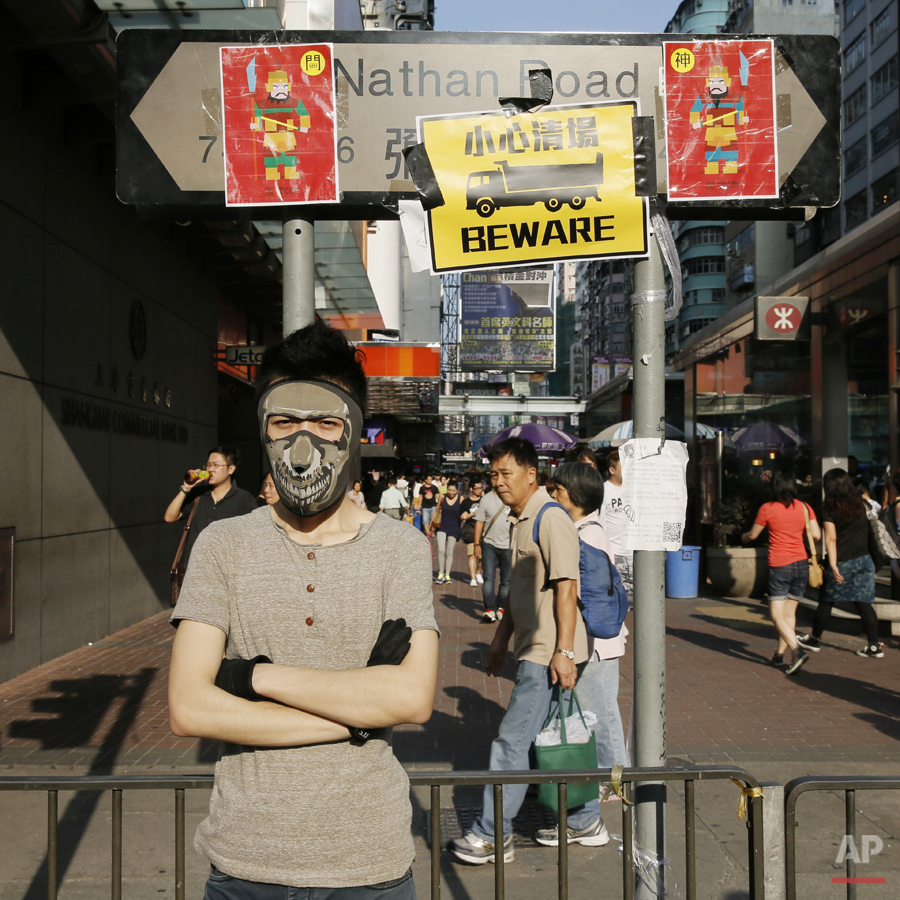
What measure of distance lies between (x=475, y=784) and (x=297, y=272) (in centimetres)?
165

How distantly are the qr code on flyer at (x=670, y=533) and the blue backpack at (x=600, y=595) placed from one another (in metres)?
1.55

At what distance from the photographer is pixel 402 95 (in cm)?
303

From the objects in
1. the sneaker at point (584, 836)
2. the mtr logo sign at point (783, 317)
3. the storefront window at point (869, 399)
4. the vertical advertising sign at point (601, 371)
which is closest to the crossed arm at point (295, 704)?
the sneaker at point (584, 836)

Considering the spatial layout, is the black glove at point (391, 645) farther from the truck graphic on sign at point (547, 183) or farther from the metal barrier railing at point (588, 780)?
the truck graphic on sign at point (547, 183)

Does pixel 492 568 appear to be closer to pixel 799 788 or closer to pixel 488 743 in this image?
pixel 488 743

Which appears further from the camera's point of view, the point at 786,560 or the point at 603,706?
the point at 786,560

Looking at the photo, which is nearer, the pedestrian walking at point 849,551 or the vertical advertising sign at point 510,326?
the pedestrian walking at point 849,551

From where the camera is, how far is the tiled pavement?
564cm

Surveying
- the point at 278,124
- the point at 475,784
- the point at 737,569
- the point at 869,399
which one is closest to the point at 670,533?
the point at 475,784

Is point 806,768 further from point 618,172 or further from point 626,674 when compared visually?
point 618,172

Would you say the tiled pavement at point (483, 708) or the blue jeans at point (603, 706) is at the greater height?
the blue jeans at point (603, 706)

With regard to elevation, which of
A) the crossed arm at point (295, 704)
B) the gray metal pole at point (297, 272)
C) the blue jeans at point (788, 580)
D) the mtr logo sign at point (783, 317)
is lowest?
the blue jeans at point (788, 580)

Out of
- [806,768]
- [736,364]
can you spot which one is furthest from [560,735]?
[736,364]

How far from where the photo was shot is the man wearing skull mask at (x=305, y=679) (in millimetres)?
1744
